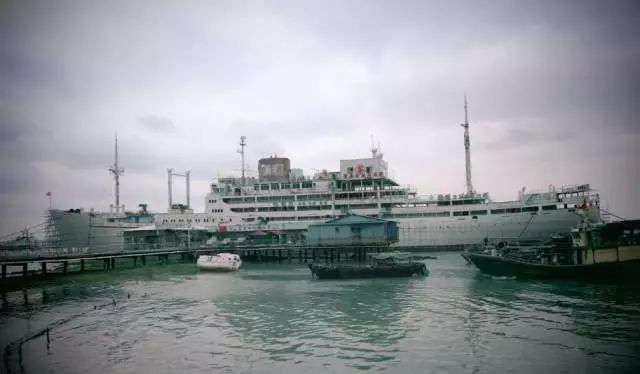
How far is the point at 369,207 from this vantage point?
6119cm

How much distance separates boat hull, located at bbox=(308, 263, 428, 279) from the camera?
34.6m

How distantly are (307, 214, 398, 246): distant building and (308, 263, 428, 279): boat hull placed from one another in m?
12.9

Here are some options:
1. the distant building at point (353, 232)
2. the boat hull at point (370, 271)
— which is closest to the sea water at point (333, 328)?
the boat hull at point (370, 271)

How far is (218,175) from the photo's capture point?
71.0 metres

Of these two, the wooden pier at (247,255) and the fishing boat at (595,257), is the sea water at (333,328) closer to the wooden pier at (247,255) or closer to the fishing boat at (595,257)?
the fishing boat at (595,257)

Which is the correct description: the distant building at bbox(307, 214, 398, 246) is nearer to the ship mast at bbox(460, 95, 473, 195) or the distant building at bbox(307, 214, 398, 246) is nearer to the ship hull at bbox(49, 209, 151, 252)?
the ship mast at bbox(460, 95, 473, 195)

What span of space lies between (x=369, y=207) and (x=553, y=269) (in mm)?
32560

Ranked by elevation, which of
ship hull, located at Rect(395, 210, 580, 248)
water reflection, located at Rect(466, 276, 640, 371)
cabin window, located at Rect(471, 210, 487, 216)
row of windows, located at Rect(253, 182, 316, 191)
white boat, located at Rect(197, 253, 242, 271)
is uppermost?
row of windows, located at Rect(253, 182, 316, 191)

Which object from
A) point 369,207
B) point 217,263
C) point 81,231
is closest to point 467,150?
point 369,207

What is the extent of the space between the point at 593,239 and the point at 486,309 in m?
14.9

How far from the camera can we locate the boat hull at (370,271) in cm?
3456

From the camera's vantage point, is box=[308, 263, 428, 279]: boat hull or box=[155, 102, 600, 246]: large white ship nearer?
box=[308, 263, 428, 279]: boat hull

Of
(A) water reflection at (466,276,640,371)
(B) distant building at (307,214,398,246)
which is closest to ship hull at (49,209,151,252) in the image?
(B) distant building at (307,214,398,246)

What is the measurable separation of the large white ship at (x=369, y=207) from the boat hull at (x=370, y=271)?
2306cm
